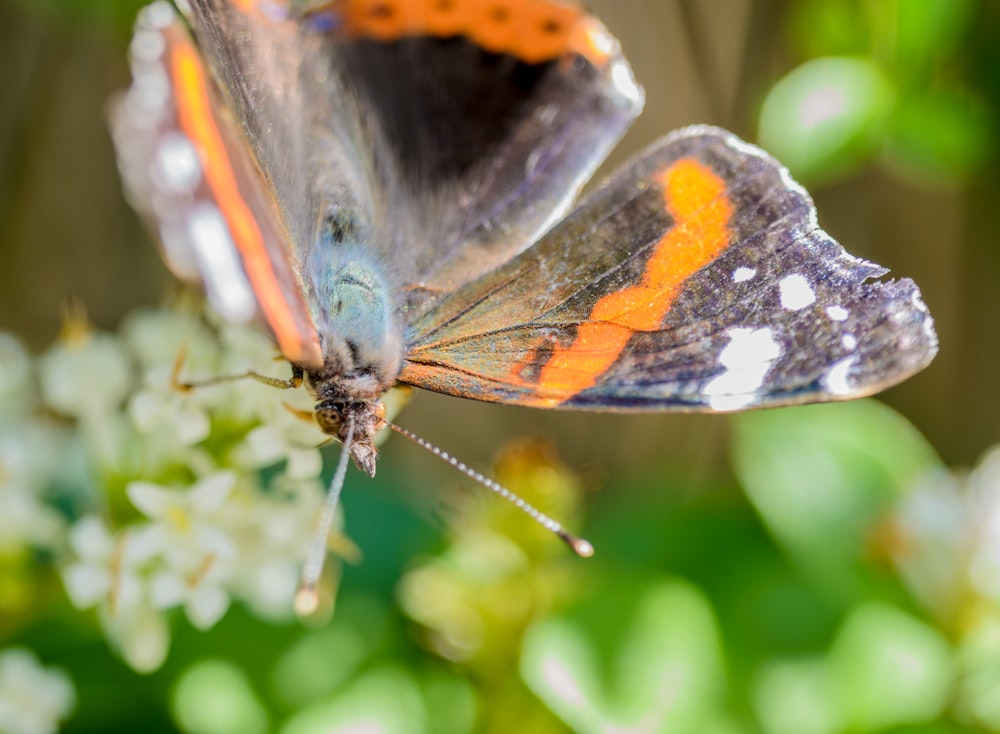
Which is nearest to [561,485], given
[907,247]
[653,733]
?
[653,733]

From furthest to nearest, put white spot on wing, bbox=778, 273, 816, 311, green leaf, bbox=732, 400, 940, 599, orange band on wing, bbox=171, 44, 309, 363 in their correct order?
green leaf, bbox=732, 400, 940, 599
white spot on wing, bbox=778, 273, 816, 311
orange band on wing, bbox=171, 44, 309, 363

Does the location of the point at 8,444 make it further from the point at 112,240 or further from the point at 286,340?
the point at 112,240

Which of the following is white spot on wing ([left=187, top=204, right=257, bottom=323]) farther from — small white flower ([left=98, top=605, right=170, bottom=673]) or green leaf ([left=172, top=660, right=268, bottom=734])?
green leaf ([left=172, top=660, right=268, bottom=734])

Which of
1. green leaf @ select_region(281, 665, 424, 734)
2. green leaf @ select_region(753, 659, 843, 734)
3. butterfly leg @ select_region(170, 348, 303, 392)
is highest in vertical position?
butterfly leg @ select_region(170, 348, 303, 392)

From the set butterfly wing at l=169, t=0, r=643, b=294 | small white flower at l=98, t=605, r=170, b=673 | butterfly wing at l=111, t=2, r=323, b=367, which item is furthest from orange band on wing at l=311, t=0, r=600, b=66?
small white flower at l=98, t=605, r=170, b=673

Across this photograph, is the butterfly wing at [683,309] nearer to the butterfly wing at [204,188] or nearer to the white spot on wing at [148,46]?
the butterfly wing at [204,188]

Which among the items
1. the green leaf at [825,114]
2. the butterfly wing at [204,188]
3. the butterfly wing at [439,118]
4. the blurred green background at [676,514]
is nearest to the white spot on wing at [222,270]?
the butterfly wing at [204,188]

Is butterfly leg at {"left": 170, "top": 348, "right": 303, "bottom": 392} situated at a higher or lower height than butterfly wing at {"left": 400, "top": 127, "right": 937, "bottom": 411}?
lower

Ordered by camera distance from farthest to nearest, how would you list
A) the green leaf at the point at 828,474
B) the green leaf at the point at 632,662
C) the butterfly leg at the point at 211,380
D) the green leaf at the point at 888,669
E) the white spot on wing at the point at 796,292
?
the green leaf at the point at 828,474
the green leaf at the point at 888,669
the green leaf at the point at 632,662
the butterfly leg at the point at 211,380
the white spot on wing at the point at 796,292
